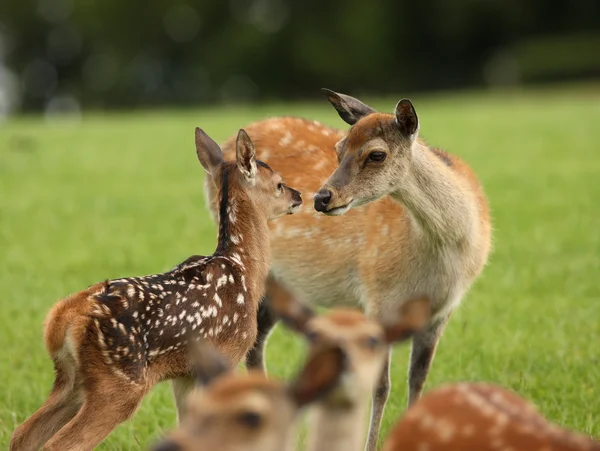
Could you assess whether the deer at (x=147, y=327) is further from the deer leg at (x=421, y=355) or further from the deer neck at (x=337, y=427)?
the deer neck at (x=337, y=427)

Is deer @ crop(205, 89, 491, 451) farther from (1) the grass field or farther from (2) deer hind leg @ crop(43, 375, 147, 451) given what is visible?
(2) deer hind leg @ crop(43, 375, 147, 451)

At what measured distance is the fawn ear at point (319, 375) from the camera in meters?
2.72

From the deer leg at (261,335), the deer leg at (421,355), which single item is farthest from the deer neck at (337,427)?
the deer leg at (261,335)

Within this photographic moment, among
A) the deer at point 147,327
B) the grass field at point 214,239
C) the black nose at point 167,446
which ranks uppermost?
the black nose at point 167,446

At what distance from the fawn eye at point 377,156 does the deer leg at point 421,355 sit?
38.0 inches

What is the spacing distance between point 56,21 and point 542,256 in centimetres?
4272

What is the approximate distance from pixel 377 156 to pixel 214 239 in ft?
17.5

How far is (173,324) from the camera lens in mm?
4434

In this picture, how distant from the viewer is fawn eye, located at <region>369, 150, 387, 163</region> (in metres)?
5.30

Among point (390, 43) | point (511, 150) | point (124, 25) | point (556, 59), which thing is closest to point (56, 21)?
point (124, 25)

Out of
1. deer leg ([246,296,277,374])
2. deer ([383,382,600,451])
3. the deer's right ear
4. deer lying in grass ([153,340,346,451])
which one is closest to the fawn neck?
the deer's right ear

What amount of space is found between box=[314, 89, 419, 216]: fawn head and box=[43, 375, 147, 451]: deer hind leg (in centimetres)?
144

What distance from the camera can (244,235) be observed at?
16.6 ft

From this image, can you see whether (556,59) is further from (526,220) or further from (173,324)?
(173,324)
